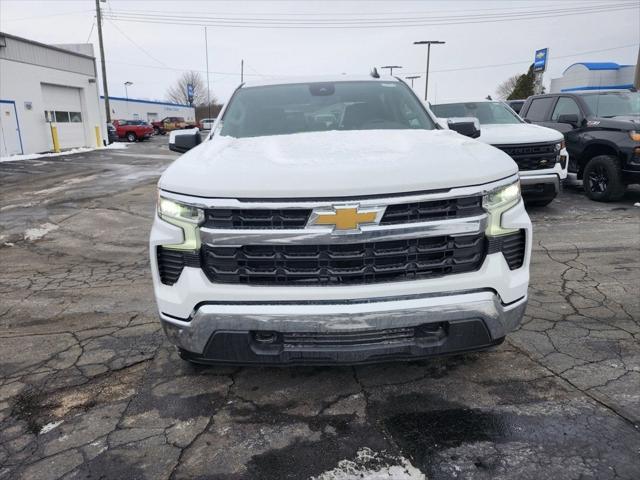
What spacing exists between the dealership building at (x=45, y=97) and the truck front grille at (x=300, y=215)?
22.7m

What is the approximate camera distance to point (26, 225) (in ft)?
25.6

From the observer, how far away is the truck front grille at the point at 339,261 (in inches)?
91.3

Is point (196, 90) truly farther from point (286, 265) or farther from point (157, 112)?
point (286, 265)

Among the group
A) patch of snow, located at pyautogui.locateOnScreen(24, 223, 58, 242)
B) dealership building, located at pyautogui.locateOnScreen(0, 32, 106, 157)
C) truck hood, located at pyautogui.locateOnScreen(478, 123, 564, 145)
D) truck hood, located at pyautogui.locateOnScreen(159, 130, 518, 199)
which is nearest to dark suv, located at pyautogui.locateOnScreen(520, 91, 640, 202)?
truck hood, located at pyautogui.locateOnScreen(478, 123, 564, 145)

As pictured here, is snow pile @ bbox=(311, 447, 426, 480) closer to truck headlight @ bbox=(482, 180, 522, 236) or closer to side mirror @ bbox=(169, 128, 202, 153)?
truck headlight @ bbox=(482, 180, 522, 236)

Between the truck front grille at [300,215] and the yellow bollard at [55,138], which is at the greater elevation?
the truck front grille at [300,215]

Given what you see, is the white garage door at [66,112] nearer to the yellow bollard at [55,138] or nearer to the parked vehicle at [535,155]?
the yellow bollard at [55,138]

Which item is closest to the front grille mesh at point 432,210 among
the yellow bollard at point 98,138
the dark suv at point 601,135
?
the dark suv at point 601,135

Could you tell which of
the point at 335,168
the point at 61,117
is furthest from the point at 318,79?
the point at 61,117

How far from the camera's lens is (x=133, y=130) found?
3391 cm

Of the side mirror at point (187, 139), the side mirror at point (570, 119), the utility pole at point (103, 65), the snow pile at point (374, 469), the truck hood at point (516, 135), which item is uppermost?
the utility pole at point (103, 65)

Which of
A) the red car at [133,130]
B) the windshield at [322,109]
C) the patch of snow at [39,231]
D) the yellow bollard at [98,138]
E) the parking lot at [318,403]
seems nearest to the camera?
the parking lot at [318,403]

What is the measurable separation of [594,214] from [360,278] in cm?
680

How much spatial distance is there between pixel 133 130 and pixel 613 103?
3166 centimetres
